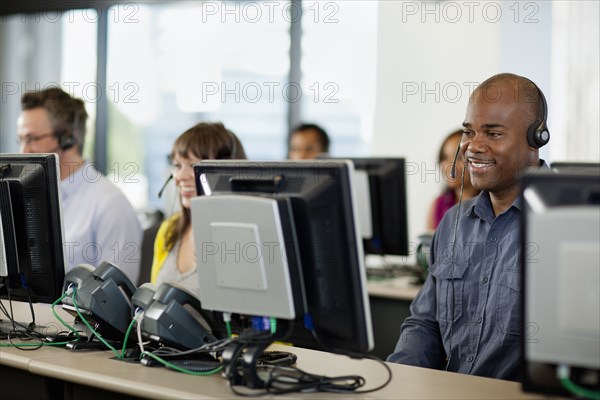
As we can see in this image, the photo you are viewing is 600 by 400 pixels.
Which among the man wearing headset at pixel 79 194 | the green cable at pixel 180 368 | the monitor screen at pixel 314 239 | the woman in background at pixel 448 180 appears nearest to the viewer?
the monitor screen at pixel 314 239

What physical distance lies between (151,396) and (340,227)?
0.56m

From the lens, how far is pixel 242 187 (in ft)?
6.63

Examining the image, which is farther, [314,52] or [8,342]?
[314,52]

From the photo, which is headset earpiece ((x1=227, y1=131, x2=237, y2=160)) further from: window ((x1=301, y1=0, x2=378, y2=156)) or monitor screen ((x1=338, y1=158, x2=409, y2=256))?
window ((x1=301, y1=0, x2=378, y2=156))

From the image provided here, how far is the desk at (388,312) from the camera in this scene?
12.5ft

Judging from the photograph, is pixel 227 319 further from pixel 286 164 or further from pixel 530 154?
pixel 530 154

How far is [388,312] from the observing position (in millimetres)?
3877

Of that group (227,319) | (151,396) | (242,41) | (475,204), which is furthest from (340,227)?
(242,41)

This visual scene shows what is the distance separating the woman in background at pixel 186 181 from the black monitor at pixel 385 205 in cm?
82

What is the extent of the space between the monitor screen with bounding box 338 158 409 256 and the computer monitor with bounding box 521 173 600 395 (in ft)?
7.25

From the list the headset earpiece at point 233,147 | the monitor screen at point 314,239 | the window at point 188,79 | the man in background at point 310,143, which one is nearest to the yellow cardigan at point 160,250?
the headset earpiece at point 233,147

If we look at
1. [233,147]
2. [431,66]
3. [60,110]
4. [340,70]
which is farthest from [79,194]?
[340,70]

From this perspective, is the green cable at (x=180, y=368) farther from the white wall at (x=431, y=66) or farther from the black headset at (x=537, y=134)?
the white wall at (x=431, y=66)

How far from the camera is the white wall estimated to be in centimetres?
549
